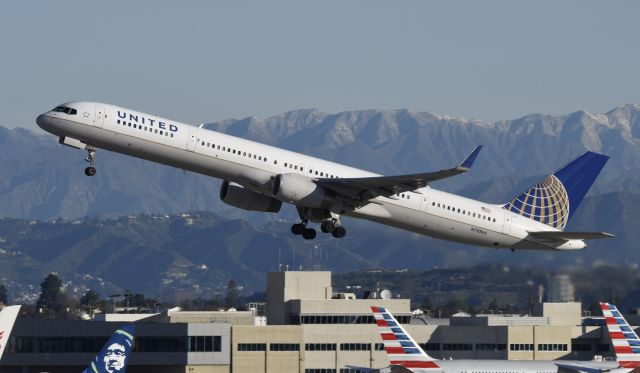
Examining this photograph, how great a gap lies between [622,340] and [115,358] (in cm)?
2730

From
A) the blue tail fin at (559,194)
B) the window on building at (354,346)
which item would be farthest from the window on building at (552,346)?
the blue tail fin at (559,194)

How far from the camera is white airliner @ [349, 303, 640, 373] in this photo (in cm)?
7112

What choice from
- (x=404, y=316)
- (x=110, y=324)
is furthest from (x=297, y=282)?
(x=110, y=324)

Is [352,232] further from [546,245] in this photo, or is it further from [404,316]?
[404,316]

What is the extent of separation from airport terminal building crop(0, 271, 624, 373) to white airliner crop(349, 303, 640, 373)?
27857mm

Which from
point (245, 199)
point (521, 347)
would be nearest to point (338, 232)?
point (245, 199)

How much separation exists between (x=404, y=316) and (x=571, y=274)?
3186 centimetres

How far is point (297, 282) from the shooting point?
12325cm

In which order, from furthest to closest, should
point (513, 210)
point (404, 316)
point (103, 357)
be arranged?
point (404, 316), point (513, 210), point (103, 357)

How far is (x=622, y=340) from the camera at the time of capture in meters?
71.4

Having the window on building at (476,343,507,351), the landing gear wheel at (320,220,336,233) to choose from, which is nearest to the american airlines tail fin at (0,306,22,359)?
the landing gear wheel at (320,220,336,233)

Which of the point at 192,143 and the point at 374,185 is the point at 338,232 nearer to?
the point at 374,185

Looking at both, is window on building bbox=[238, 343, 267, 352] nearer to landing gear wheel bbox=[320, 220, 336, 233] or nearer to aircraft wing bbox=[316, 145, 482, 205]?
landing gear wheel bbox=[320, 220, 336, 233]

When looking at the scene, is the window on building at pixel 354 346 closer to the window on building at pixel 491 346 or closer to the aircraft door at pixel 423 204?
the window on building at pixel 491 346
